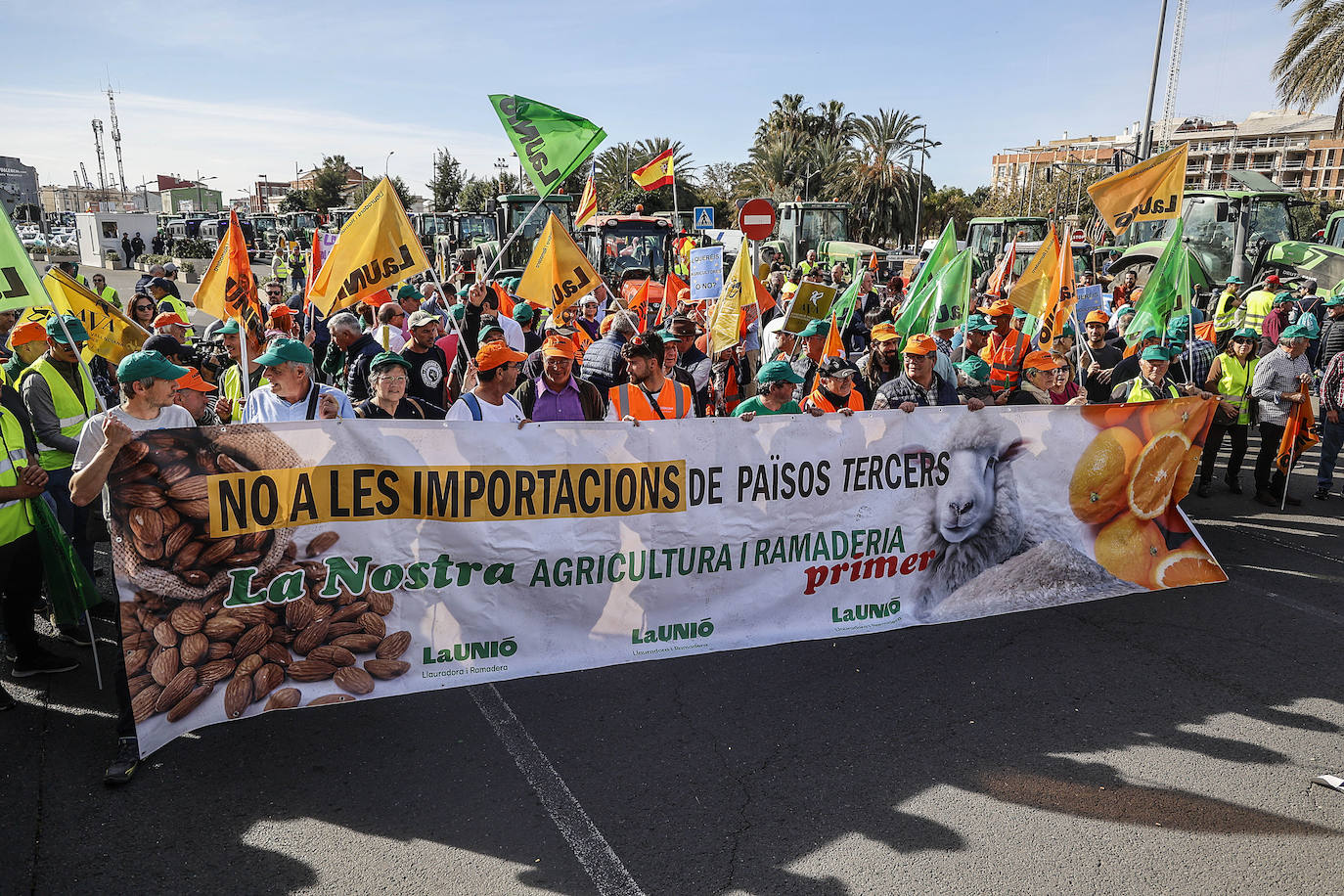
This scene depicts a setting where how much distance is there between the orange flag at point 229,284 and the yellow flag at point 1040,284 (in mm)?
6854

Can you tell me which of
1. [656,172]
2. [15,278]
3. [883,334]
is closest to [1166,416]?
[883,334]

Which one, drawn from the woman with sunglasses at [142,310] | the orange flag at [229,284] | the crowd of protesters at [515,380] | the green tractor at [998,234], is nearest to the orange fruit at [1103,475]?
the crowd of protesters at [515,380]

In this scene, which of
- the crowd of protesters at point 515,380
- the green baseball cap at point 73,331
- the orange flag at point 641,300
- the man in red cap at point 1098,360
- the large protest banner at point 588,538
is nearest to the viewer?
the large protest banner at point 588,538

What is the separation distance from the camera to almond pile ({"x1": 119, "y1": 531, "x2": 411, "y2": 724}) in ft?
12.6

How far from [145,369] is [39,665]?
2.06 metres

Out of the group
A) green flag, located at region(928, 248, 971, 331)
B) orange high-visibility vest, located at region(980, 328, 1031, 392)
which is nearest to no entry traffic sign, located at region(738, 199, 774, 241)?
green flag, located at region(928, 248, 971, 331)

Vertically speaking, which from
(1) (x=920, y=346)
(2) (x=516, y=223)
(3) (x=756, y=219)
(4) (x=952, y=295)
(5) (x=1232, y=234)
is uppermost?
(5) (x=1232, y=234)

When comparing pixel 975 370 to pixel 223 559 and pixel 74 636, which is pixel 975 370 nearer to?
pixel 223 559

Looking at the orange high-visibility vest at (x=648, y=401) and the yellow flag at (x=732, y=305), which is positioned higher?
the yellow flag at (x=732, y=305)

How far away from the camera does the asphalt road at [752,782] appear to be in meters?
3.42

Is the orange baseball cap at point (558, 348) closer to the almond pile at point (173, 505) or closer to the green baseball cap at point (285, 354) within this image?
the green baseball cap at point (285, 354)

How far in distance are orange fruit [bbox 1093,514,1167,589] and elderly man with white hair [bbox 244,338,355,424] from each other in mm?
4934

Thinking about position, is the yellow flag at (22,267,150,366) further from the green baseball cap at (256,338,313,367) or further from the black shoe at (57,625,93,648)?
the green baseball cap at (256,338,313,367)

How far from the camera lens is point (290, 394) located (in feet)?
16.6
